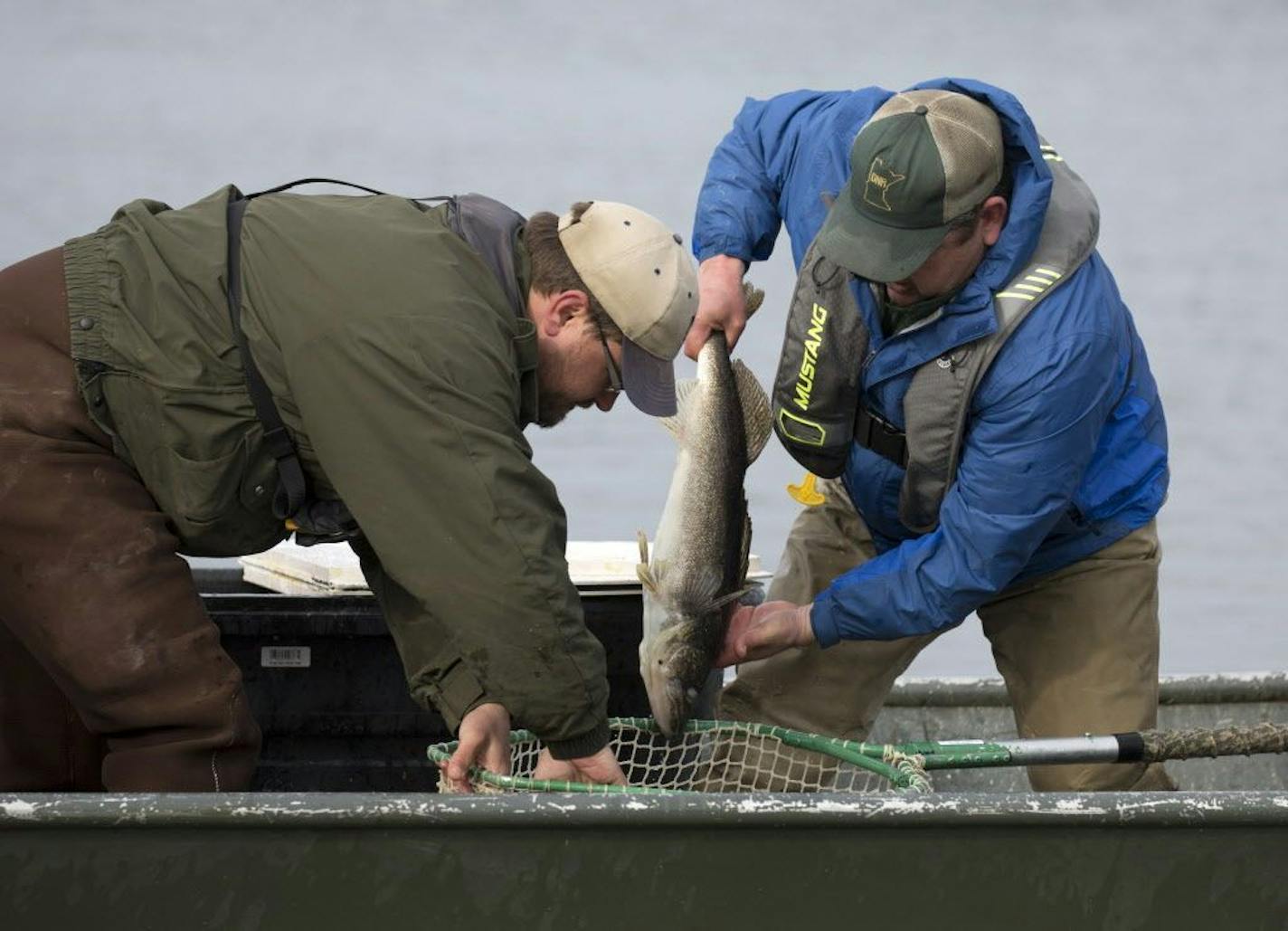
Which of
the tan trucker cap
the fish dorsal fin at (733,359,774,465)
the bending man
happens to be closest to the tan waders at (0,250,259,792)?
the bending man

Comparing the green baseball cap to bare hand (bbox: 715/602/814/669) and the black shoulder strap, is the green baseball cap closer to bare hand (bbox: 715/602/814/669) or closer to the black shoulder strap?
bare hand (bbox: 715/602/814/669)

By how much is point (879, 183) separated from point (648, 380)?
0.62 meters

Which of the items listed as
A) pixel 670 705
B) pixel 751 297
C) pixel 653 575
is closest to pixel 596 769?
pixel 670 705

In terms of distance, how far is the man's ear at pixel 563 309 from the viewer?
328 centimetres

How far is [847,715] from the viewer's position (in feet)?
14.4

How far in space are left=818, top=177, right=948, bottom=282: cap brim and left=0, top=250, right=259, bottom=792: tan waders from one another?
53.5 inches

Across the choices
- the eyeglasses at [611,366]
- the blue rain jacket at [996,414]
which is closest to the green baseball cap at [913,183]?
the blue rain jacket at [996,414]

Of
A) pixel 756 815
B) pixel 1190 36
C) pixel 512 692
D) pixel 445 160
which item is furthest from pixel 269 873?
pixel 1190 36

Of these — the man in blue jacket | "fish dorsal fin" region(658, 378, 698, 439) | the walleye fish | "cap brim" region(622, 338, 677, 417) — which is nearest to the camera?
"cap brim" region(622, 338, 677, 417)

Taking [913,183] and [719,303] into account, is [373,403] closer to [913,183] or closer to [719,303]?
[913,183]

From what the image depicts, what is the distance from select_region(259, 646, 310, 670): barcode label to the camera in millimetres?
4391

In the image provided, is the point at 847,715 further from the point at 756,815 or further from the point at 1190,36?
the point at 1190,36

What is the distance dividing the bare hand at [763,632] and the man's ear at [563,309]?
41.4 inches

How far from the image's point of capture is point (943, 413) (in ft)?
12.3
